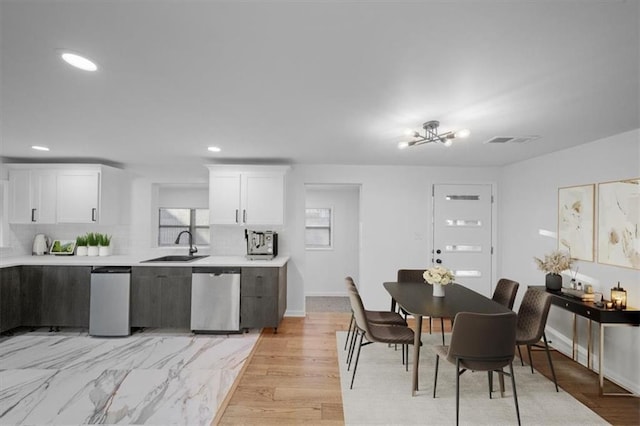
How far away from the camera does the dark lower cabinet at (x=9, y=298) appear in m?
3.71

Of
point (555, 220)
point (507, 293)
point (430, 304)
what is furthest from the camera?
point (555, 220)

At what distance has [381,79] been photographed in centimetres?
184

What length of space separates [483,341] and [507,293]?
1.32 meters

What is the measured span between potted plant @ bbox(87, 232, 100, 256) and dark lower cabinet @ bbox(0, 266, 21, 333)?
776 millimetres

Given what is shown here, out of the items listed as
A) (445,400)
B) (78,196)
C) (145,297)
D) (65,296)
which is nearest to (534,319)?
(445,400)

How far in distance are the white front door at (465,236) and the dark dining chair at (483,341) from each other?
2.59 metres

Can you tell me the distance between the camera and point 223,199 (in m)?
4.40

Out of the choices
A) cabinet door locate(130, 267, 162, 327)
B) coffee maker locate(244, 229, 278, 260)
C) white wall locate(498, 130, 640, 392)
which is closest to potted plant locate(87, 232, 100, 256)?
cabinet door locate(130, 267, 162, 327)

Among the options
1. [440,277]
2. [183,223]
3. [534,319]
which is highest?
[183,223]

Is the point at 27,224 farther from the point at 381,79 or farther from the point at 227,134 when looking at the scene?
the point at 381,79

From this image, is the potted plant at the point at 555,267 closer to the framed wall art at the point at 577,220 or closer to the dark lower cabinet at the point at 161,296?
the framed wall art at the point at 577,220

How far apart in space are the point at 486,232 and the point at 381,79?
153 inches

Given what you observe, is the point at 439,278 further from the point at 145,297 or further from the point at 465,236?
the point at 145,297

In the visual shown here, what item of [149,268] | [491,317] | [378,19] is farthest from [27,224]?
[491,317]
